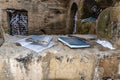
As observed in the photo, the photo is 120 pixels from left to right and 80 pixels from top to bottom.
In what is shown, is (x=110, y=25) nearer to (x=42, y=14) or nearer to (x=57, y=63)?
(x=57, y=63)

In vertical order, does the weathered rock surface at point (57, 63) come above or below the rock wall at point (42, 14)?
below

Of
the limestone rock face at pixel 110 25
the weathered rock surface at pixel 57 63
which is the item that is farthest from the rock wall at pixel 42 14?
the weathered rock surface at pixel 57 63

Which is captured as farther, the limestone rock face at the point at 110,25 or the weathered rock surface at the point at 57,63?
the limestone rock face at the point at 110,25

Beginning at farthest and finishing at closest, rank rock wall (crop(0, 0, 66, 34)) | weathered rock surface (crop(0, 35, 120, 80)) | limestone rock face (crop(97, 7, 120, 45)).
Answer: rock wall (crop(0, 0, 66, 34)), limestone rock face (crop(97, 7, 120, 45)), weathered rock surface (crop(0, 35, 120, 80))

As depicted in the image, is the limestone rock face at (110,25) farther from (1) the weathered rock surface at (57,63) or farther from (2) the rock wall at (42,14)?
(2) the rock wall at (42,14)

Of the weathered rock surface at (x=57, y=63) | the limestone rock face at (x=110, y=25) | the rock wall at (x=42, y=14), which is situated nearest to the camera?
the weathered rock surface at (x=57, y=63)

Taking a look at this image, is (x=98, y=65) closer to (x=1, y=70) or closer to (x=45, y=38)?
(x=45, y=38)

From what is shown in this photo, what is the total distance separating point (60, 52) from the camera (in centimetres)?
145

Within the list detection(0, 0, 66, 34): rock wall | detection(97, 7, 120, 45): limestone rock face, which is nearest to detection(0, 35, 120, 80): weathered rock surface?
detection(97, 7, 120, 45): limestone rock face

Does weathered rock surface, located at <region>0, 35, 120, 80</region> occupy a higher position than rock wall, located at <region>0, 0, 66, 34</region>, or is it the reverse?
rock wall, located at <region>0, 0, 66, 34</region>

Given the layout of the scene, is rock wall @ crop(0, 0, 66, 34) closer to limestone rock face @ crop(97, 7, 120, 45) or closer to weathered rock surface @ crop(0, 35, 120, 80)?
limestone rock face @ crop(97, 7, 120, 45)

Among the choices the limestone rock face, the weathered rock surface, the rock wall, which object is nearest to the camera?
the weathered rock surface

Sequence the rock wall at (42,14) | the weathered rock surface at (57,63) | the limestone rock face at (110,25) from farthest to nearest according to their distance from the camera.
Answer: the rock wall at (42,14) < the limestone rock face at (110,25) < the weathered rock surface at (57,63)

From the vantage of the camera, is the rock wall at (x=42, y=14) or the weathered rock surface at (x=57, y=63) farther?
the rock wall at (x=42, y=14)
